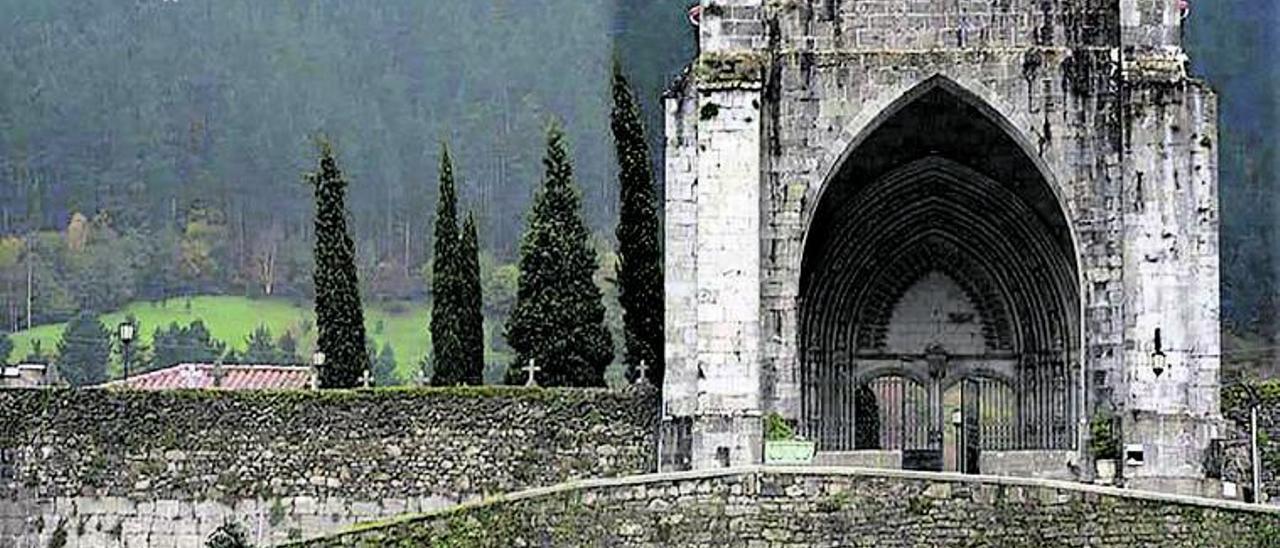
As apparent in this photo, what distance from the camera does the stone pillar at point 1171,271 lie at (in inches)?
1116

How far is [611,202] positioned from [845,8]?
130ft

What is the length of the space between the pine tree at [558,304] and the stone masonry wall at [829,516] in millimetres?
14273

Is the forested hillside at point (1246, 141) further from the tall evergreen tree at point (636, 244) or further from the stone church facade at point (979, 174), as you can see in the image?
the stone church facade at point (979, 174)

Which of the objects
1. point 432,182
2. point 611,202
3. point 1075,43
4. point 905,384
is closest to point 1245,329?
point 905,384

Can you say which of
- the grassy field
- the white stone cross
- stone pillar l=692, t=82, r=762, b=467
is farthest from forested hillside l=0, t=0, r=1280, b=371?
stone pillar l=692, t=82, r=762, b=467

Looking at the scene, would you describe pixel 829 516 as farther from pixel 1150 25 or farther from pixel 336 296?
pixel 336 296

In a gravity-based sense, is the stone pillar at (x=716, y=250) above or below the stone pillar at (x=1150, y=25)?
below

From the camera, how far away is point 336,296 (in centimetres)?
3662

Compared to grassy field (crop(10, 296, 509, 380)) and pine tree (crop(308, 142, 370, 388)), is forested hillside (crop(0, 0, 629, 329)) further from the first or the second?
pine tree (crop(308, 142, 370, 388))

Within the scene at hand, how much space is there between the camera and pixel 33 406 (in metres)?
31.4

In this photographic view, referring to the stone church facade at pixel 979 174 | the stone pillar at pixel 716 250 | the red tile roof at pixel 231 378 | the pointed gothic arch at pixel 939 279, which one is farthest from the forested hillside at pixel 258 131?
the stone pillar at pixel 716 250

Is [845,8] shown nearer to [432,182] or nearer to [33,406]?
[33,406]

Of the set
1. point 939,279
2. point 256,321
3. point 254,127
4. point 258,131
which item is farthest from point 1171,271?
point 254,127

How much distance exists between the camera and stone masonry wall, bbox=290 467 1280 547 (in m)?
20.9
